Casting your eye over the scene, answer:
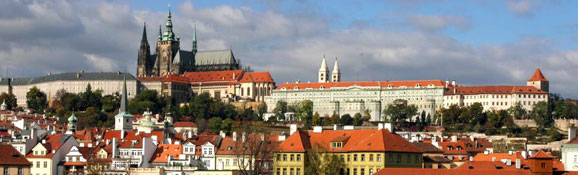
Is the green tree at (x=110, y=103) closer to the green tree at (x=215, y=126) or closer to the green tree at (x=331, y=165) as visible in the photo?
the green tree at (x=215, y=126)

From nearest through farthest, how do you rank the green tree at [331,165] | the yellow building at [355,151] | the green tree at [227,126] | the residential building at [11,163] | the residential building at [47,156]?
the green tree at [331,165]
the yellow building at [355,151]
the residential building at [11,163]
the residential building at [47,156]
the green tree at [227,126]

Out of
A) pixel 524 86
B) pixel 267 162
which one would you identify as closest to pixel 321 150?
pixel 267 162

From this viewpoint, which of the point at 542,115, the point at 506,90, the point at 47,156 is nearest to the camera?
the point at 47,156

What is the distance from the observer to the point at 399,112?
606ft

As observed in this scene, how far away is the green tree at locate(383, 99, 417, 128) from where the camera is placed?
600ft

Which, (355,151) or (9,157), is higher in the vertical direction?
(355,151)

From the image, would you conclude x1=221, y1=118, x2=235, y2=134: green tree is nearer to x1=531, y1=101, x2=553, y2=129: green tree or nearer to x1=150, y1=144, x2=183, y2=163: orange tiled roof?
x1=531, y1=101, x2=553, y2=129: green tree

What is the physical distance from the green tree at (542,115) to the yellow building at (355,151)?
10275 cm

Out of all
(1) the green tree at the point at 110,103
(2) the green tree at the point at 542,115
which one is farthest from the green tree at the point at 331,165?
(1) the green tree at the point at 110,103

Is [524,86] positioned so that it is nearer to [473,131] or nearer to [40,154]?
[473,131]

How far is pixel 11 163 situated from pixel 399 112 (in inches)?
4695

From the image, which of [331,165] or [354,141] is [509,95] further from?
[331,165]

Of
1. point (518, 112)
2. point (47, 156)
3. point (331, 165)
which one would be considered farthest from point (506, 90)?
point (331, 165)

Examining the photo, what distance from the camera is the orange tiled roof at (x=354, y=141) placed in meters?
68.7
